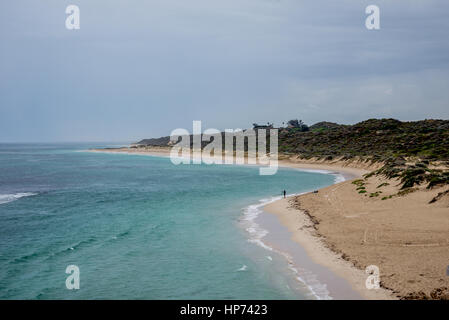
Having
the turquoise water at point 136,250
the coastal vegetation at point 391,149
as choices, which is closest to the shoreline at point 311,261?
the turquoise water at point 136,250

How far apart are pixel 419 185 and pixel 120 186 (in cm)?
3753

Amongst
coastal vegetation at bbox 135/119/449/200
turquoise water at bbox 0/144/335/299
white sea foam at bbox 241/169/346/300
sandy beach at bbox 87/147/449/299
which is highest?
coastal vegetation at bbox 135/119/449/200

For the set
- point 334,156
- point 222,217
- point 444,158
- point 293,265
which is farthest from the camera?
point 334,156

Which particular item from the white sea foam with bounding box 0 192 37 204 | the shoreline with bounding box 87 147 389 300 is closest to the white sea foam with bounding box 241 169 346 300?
the shoreline with bounding box 87 147 389 300

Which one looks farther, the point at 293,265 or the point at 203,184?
the point at 203,184

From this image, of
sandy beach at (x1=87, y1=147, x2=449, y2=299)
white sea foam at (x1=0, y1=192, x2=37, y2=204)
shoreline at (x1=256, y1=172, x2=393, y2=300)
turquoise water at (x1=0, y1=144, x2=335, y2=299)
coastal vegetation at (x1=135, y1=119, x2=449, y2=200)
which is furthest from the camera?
white sea foam at (x1=0, y1=192, x2=37, y2=204)

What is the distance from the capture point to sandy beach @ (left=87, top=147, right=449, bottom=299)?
1391 centimetres

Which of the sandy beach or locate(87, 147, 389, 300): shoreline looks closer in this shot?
locate(87, 147, 389, 300): shoreline

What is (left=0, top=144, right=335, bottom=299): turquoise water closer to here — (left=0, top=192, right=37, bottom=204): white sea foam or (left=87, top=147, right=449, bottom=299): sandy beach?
(left=0, top=192, right=37, bottom=204): white sea foam

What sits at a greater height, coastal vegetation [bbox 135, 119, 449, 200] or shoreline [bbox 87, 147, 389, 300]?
coastal vegetation [bbox 135, 119, 449, 200]

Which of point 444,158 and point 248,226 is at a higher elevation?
point 444,158
